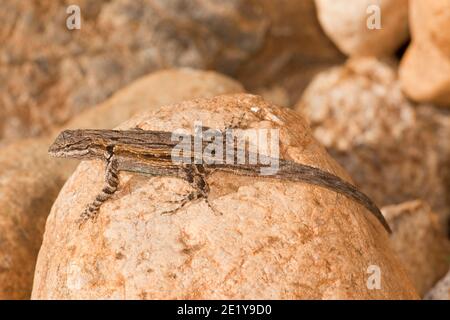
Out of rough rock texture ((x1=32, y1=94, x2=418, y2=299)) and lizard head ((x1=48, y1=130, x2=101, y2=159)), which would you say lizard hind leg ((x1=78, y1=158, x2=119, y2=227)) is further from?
lizard head ((x1=48, y1=130, x2=101, y2=159))

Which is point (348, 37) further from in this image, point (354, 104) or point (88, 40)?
point (88, 40)

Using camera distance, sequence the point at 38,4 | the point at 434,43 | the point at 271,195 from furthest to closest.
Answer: the point at 38,4
the point at 434,43
the point at 271,195

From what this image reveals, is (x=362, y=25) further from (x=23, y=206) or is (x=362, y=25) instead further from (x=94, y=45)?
(x=23, y=206)

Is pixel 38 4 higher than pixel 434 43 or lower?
higher

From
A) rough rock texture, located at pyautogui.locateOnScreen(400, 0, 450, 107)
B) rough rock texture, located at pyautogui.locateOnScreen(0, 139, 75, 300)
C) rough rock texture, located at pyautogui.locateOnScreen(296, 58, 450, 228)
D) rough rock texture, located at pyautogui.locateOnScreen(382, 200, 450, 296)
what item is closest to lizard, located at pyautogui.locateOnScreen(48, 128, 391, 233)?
rough rock texture, located at pyautogui.locateOnScreen(0, 139, 75, 300)

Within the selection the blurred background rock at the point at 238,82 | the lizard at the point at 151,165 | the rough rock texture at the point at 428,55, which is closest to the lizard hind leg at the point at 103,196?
the lizard at the point at 151,165
